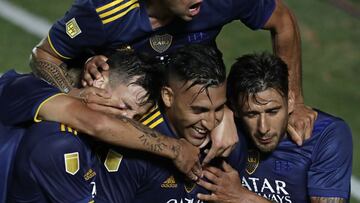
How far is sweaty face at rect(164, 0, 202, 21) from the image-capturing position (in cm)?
735

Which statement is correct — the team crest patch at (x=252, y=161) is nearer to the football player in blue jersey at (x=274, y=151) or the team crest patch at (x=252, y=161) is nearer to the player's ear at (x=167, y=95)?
the football player in blue jersey at (x=274, y=151)

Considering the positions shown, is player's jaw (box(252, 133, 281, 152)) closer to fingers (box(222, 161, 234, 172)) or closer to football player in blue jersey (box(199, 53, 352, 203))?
football player in blue jersey (box(199, 53, 352, 203))

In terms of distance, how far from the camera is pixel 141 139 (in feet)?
23.1

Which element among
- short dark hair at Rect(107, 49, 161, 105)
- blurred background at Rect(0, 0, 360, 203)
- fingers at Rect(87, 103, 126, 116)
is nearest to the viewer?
fingers at Rect(87, 103, 126, 116)

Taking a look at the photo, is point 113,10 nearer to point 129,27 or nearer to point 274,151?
point 129,27

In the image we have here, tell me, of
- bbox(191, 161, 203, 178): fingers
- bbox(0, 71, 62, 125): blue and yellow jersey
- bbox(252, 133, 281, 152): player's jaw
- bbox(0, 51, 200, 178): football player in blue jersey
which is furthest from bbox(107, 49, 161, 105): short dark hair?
bbox(252, 133, 281, 152): player's jaw

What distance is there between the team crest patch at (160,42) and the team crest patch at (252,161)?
0.85 metres

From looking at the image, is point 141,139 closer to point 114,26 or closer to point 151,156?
point 151,156

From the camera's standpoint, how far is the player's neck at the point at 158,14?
759 cm

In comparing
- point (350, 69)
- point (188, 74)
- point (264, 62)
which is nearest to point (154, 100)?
point (188, 74)

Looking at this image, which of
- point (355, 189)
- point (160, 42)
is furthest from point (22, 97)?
point (355, 189)

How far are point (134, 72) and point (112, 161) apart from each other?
0.55 meters

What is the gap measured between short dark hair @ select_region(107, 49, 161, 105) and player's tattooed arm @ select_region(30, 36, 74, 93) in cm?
47

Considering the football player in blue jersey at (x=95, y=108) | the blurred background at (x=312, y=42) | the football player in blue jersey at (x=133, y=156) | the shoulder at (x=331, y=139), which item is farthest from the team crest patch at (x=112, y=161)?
the blurred background at (x=312, y=42)
